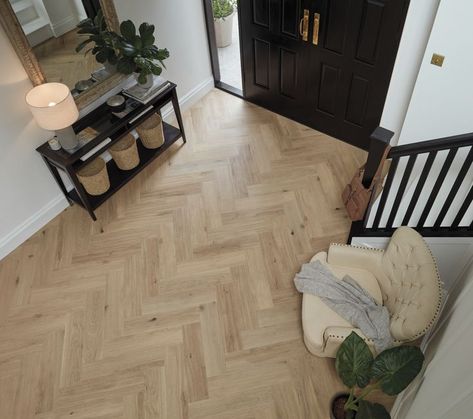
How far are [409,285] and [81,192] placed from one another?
2497 mm

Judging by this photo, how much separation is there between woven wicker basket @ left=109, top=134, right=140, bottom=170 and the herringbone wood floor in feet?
0.71

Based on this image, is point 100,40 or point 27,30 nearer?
point 27,30

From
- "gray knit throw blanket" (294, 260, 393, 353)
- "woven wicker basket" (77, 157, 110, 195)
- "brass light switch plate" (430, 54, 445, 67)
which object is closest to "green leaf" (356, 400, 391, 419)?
"gray knit throw blanket" (294, 260, 393, 353)

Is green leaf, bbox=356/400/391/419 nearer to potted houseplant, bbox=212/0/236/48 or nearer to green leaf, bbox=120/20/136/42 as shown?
green leaf, bbox=120/20/136/42

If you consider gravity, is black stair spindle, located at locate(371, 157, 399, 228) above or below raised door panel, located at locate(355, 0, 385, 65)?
below

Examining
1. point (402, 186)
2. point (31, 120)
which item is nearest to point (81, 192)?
point (31, 120)

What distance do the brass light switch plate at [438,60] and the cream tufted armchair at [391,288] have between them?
1288 millimetres

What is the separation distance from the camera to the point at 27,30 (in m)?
2.92

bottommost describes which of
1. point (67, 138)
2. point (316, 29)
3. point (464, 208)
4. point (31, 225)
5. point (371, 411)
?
point (31, 225)

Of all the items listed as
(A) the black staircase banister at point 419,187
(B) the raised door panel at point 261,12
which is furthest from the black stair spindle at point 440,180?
(B) the raised door panel at point 261,12

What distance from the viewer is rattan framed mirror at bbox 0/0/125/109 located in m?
2.78

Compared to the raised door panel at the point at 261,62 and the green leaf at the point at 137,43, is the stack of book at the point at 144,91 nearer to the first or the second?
the green leaf at the point at 137,43

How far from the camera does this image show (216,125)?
4492 mm

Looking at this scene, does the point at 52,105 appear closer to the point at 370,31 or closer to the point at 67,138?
the point at 67,138
